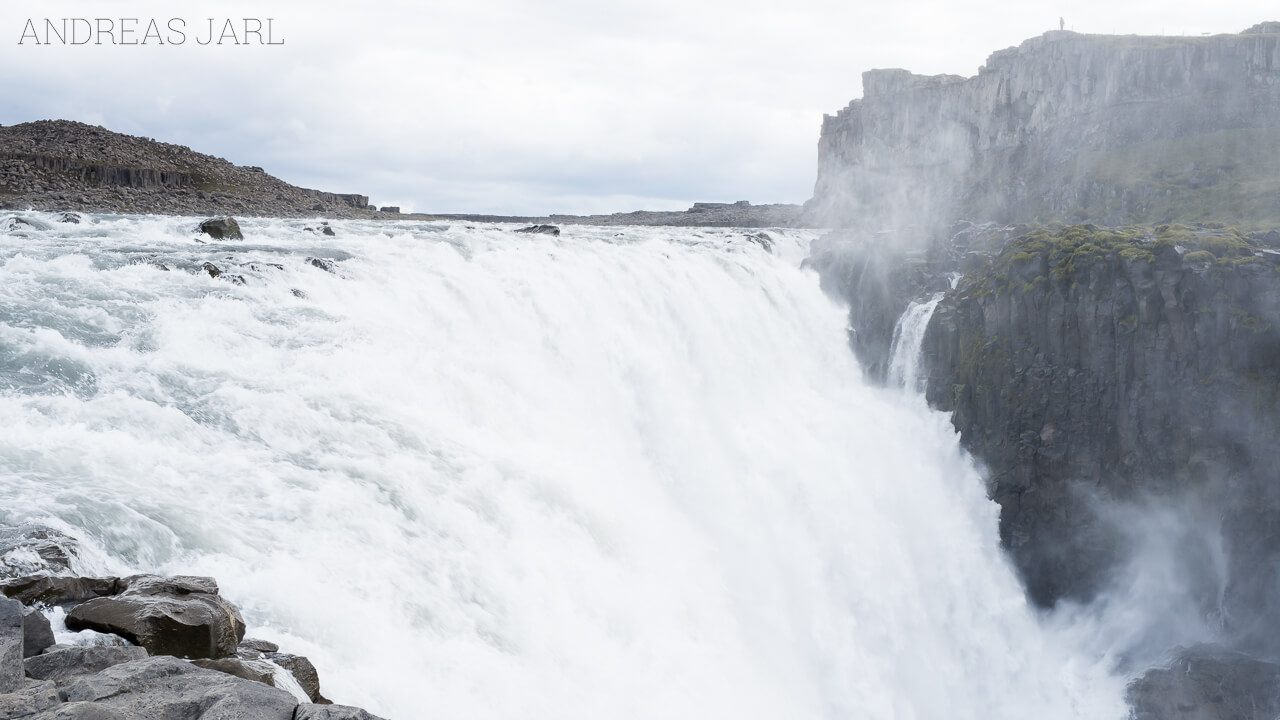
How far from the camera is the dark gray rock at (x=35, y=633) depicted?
7.98 meters

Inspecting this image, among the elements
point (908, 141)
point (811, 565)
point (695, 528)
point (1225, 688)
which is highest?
point (908, 141)

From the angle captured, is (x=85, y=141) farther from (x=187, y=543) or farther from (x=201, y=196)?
(x=187, y=543)

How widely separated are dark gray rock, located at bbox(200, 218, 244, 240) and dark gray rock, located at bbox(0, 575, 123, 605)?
20741 mm

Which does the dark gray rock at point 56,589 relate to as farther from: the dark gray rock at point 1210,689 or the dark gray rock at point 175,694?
the dark gray rock at point 1210,689

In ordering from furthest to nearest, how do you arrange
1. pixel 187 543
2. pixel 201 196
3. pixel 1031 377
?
pixel 201 196 < pixel 1031 377 < pixel 187 543

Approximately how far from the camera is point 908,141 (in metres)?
119

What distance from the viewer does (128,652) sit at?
325 inches

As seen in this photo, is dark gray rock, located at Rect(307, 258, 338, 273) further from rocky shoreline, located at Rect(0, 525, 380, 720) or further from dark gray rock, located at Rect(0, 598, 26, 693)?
dark gray rock, located at Rect(0, 598, 26, 693)

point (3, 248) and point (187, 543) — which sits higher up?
point (3, 248)

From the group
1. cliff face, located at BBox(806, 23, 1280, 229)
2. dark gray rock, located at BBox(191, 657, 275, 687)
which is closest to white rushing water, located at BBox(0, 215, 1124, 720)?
dark gray rock, located at BBox(191, 657, 275, 687)

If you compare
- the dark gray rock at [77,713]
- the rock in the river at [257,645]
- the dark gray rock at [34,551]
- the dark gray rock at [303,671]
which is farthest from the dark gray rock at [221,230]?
the dark gray rock at [77,713]

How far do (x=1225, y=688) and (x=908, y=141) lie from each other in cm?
10608

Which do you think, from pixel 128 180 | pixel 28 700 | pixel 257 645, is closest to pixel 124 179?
pixel 128 180

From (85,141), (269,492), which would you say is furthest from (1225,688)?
(85,141)
